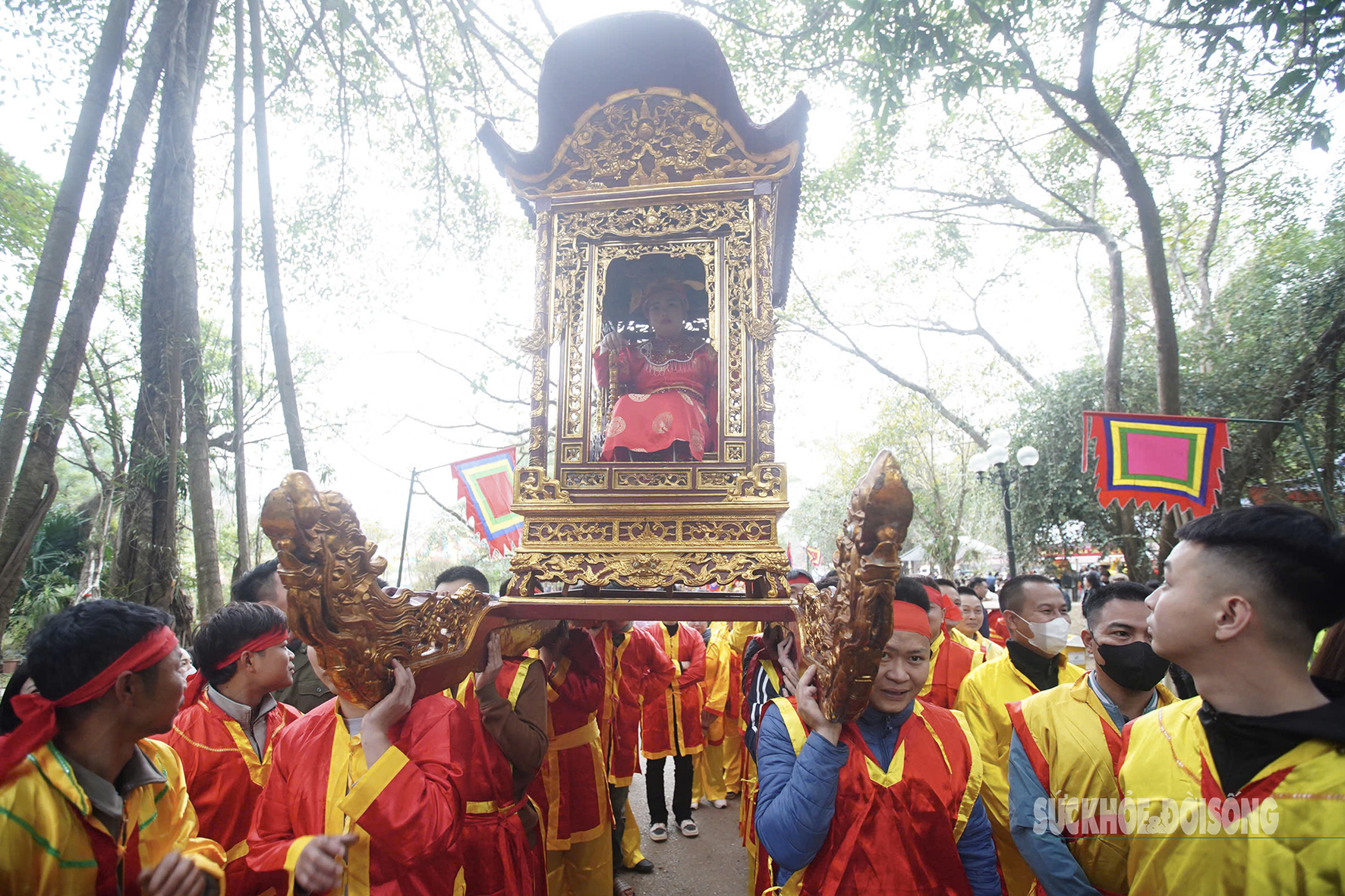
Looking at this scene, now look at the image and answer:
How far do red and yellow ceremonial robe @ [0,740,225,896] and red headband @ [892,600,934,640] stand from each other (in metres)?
2.11

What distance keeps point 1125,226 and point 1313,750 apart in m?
14.4

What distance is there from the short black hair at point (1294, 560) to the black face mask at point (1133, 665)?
903 millimetres

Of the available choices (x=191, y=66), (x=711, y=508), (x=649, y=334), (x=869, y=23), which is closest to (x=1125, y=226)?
(x=869, y=23)

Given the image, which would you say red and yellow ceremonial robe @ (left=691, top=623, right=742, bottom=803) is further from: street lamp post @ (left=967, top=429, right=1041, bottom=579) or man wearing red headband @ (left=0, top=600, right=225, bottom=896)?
street lamp post @ (left=967, top=429, right=1041, bottom=579)

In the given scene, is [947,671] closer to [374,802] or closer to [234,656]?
[374,802]

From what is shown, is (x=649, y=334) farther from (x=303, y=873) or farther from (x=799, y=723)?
(x=303, y=873)

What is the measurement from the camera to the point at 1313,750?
1375 millimetres

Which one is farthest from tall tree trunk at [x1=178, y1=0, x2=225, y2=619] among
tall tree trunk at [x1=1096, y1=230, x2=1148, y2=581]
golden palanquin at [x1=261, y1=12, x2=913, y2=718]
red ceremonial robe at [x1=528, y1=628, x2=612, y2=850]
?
tall tree trunk at [x1=1096, y1=230, x2=1148, y2=581]

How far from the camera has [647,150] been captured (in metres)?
3.35

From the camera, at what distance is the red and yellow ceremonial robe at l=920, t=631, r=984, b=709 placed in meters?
3.93

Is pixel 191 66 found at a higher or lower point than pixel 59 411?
higher

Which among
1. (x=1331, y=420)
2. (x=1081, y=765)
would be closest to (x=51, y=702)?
(x=1081, y=765)

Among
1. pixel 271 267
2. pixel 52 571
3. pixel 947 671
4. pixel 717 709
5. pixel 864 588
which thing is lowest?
pixel 717 709

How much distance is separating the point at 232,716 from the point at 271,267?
3.31 metres
